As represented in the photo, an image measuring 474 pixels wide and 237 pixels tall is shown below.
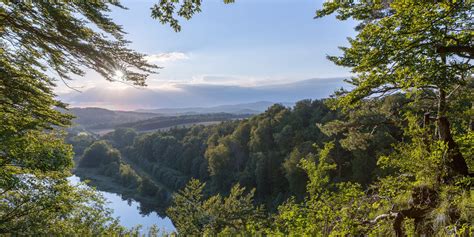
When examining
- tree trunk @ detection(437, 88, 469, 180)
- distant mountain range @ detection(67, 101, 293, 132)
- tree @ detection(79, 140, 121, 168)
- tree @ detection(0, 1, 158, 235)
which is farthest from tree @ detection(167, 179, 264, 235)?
distant mountain range @ detection(67, 101, 293, 132)

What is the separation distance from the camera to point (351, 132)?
1066 centimetres

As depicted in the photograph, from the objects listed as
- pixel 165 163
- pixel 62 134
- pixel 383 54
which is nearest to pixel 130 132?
pixel 165 163

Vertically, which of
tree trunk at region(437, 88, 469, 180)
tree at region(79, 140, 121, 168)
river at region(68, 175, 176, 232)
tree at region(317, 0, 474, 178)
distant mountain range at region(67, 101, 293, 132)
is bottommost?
river at region(68, 175, 176, 232)

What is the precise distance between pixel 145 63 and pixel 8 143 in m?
3.24

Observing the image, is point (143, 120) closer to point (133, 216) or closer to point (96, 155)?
point (96, 155)

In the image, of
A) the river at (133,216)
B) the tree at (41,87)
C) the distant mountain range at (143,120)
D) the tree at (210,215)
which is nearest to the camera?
the tree at (41,87)

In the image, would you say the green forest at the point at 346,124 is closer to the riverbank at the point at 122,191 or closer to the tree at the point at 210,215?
the tree at the point at 210,215

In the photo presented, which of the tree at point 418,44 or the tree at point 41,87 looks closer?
the tree at point 418,44

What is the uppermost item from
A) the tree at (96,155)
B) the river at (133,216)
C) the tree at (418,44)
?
the tree at (418,44)

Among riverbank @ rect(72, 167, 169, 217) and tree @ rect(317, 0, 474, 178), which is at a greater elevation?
tree @ rect(317, 0, 474, 178)

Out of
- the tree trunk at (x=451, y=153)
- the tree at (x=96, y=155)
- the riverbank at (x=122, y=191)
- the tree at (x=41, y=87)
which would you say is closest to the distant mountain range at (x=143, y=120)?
the tree at (x=96, y=155)

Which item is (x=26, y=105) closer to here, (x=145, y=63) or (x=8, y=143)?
(x=8, y=143)

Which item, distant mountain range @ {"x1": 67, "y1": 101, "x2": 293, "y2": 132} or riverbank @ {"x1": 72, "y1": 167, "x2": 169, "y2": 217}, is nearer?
riverbank @ {"x1": 72, "y1": 167, "x2": 169, "y2": 217}

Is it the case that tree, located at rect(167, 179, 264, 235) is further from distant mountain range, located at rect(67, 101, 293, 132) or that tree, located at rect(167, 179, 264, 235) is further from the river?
distant mountain range, located at rect(67, 101, 293, 132)
